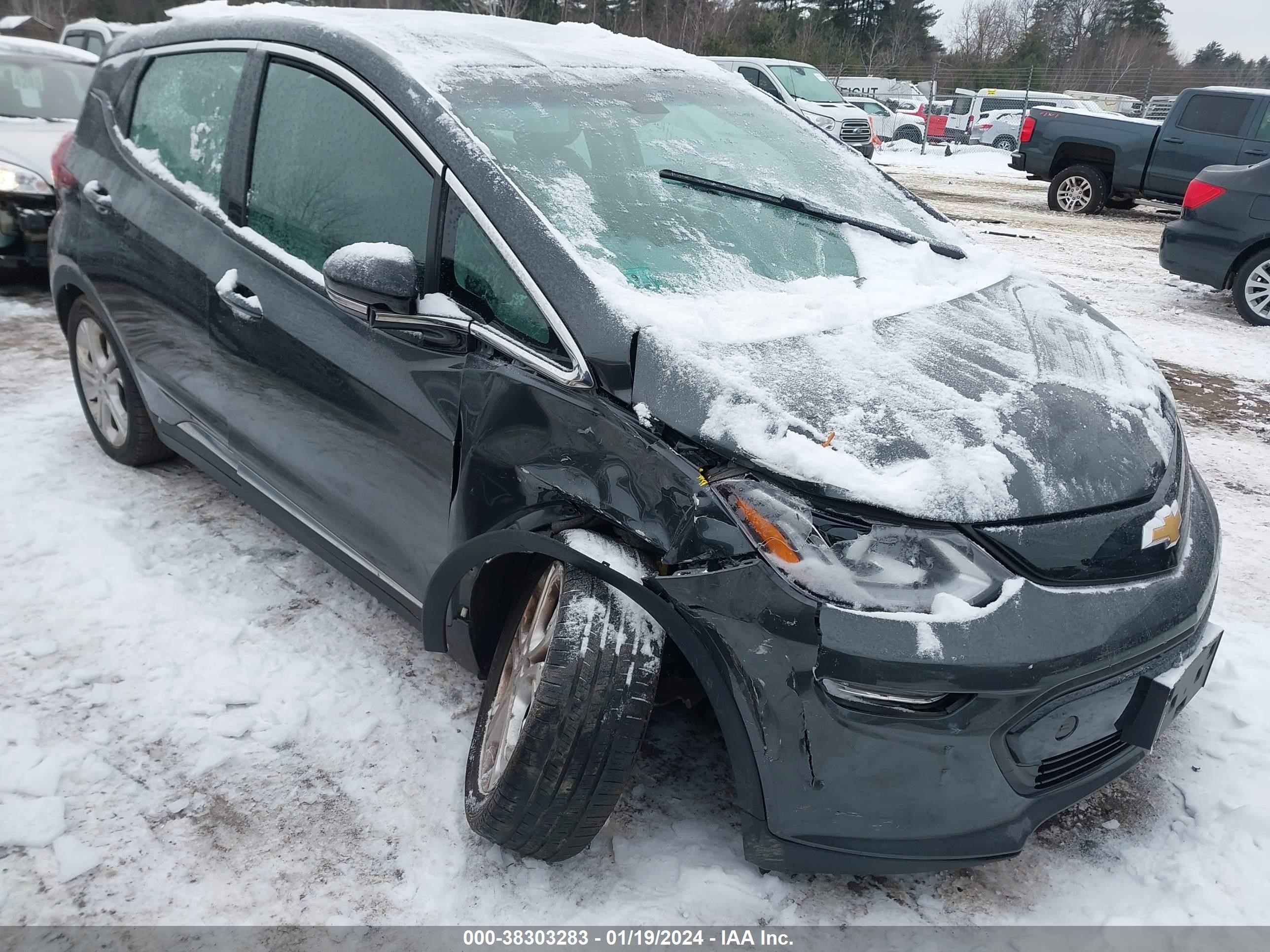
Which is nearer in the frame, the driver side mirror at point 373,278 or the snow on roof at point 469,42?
the driver side mirror at point 373,278

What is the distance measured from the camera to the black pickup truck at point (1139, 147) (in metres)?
11.5

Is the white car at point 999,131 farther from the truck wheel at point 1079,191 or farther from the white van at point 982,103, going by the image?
the truck wheel at point 1079,191

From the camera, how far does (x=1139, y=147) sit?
12.4 metres

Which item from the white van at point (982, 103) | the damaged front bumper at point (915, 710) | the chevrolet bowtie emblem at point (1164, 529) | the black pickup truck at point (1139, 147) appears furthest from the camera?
the white van at point (982, 103)

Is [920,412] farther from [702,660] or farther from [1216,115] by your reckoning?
[1216,115]

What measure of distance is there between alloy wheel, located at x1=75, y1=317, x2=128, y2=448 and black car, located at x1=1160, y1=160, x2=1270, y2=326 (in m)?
7.64

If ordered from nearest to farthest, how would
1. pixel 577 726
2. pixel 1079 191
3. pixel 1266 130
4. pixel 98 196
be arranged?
pixel 577 726 → pixel 98 196 → pixel 1266 130 → pixel 1079 191

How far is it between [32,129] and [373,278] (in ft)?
21.7

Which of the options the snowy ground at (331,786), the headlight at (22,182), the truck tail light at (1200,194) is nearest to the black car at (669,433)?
the snowy ground at (331,786)

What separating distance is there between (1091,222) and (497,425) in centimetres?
1228

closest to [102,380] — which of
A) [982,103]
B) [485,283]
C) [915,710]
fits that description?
[485,283]

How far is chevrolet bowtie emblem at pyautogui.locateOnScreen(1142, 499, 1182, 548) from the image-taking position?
2053 millimetres

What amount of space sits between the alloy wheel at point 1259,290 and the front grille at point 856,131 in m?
10.4

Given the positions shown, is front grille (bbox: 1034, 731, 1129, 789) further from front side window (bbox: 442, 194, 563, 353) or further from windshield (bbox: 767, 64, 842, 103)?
windshield (bbox: 767, 64, 842, 103)
